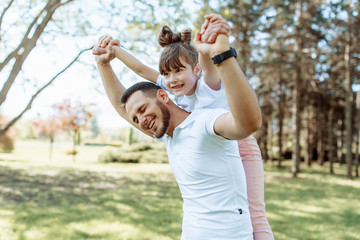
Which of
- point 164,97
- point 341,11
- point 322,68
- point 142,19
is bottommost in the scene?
point 164,97

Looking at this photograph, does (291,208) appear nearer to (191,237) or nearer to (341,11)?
(191,237)

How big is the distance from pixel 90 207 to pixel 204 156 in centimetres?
738

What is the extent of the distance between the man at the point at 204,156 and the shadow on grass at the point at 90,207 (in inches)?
186

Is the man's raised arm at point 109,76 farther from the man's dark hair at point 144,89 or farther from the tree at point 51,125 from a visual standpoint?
the tree at point 51,125

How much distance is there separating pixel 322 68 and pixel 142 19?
15662mm

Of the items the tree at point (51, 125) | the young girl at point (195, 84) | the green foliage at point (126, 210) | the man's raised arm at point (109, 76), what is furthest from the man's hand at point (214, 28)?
the tree at point (51, 125)

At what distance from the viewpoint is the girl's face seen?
160 centimetres

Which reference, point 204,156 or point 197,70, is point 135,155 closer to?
point 197,70

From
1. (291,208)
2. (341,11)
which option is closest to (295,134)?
(341,11)

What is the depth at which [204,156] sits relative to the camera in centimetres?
132

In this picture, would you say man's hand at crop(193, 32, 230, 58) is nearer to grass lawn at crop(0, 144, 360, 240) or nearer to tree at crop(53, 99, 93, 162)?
grass lawn at crop(0, 144, 360, 240)

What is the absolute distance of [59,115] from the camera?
80.1 ft

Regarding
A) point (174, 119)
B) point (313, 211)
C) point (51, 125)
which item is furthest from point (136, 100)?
point (51, 125)

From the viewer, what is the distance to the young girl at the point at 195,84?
1.46m
